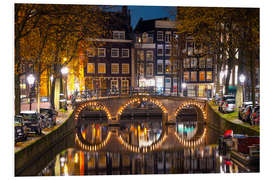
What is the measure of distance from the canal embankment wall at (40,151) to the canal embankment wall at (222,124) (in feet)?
22.0

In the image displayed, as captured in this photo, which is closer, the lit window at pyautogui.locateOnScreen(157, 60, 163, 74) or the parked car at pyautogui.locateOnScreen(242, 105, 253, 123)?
the parked car at pyautogui.locateOnScreen(242, 105, 253, 123)

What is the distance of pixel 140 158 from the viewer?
13.6 meters

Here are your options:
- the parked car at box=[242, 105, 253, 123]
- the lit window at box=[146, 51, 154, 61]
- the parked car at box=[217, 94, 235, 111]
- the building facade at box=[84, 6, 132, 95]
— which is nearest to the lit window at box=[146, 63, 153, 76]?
the lit window at box=[146, 51, 154, 61]

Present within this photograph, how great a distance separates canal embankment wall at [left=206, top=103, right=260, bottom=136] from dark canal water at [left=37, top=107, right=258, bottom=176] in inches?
16.4

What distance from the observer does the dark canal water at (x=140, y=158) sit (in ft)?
36.5

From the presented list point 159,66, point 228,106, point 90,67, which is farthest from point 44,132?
point 159,66

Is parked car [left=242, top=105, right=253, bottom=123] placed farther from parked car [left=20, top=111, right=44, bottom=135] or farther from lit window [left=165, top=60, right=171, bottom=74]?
lit window [left=165, top=60, right=171, bottom=74]

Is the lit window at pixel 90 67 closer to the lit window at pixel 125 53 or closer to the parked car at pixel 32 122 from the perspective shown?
the lit window at pixel 125 53

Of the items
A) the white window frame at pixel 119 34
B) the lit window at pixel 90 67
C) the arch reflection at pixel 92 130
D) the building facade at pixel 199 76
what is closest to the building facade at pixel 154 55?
the white window frame at pixel 119 34

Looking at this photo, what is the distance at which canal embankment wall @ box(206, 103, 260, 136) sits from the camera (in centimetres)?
1390

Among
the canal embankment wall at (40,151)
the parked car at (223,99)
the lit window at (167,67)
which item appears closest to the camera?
the canal embankment wall at (40,151)

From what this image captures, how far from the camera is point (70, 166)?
37.8 ft

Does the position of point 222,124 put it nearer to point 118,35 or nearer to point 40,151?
point 40,151
